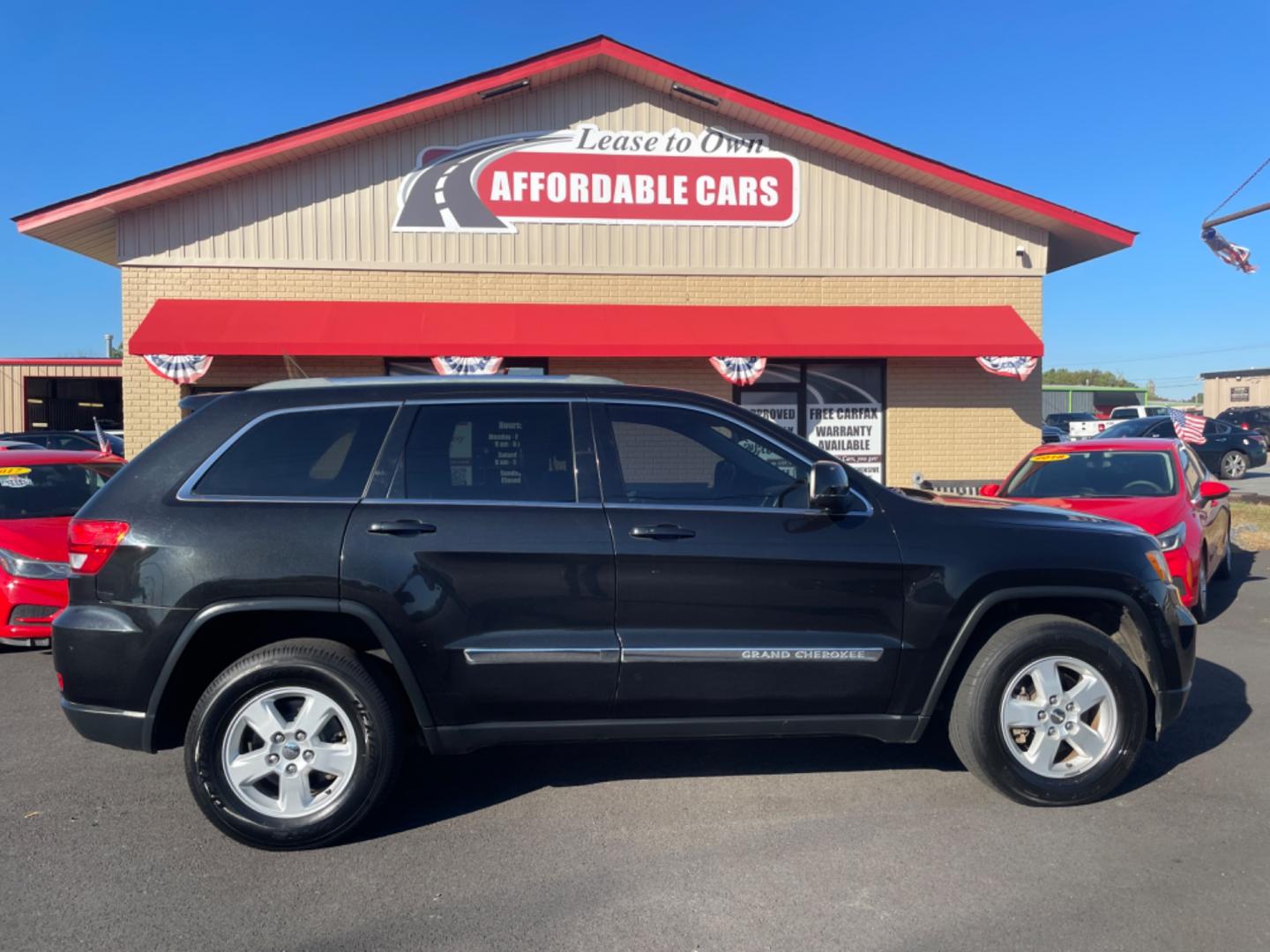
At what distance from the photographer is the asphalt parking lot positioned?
3289 mm

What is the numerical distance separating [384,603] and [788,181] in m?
11.7

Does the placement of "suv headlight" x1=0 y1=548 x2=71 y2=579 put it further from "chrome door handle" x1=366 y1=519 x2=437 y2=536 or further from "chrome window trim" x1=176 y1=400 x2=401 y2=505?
"chrome door handle" x1=366 y1=519 x2=437 y2=536

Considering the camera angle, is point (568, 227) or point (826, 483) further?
point (568, 227)

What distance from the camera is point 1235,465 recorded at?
26.1m

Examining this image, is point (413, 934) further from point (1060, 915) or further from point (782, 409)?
point (782, 409)

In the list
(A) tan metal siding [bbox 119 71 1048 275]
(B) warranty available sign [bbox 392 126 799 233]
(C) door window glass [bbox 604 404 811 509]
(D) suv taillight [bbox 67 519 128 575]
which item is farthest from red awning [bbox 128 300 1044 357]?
(D) suv taillight [bbox 67 519 128 575]

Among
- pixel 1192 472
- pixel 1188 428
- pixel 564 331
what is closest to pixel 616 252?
pixel 564 331

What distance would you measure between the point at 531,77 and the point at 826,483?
11111mm

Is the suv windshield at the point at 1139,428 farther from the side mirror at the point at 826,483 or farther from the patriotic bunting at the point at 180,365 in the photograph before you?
the side mirror at the point at 826,483

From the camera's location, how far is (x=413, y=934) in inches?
129

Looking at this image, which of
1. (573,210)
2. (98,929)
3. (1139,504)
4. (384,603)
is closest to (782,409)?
(573,210)

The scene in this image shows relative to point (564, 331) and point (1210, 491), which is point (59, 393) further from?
point (1210, 491)

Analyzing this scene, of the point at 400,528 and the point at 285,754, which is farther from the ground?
the point at 400,528

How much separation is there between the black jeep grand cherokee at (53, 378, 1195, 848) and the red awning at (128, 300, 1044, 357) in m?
8.35
